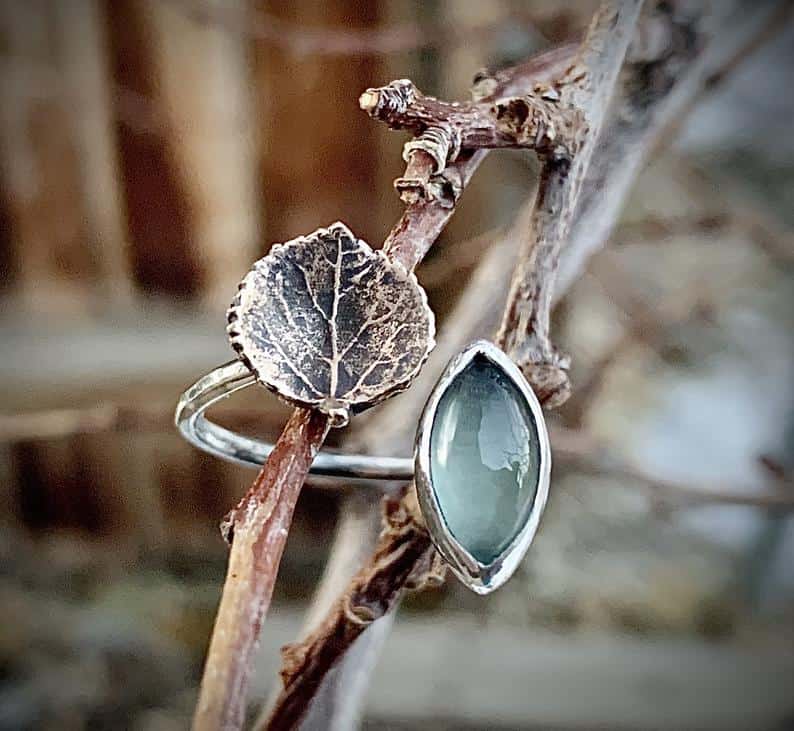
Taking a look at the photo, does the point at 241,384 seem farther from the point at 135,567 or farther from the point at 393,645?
the point at 135,567

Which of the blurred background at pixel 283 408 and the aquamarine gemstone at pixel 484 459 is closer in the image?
the aquamarine gemstone at pixel 484 459

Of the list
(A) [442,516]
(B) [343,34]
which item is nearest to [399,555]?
(A) [442,516]

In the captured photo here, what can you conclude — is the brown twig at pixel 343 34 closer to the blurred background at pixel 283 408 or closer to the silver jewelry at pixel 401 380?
the blurred background at pixel 283 408

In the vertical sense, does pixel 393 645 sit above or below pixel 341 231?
below

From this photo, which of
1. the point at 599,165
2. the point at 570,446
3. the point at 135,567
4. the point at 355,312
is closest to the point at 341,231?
the point at 355,312

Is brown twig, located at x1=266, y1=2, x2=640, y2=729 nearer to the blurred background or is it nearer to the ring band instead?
the ring band

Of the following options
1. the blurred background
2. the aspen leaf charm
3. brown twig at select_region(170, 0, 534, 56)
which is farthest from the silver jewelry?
the blurred background

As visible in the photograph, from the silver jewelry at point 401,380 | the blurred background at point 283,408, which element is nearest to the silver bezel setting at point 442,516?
the silver jewelry at point 401,380
